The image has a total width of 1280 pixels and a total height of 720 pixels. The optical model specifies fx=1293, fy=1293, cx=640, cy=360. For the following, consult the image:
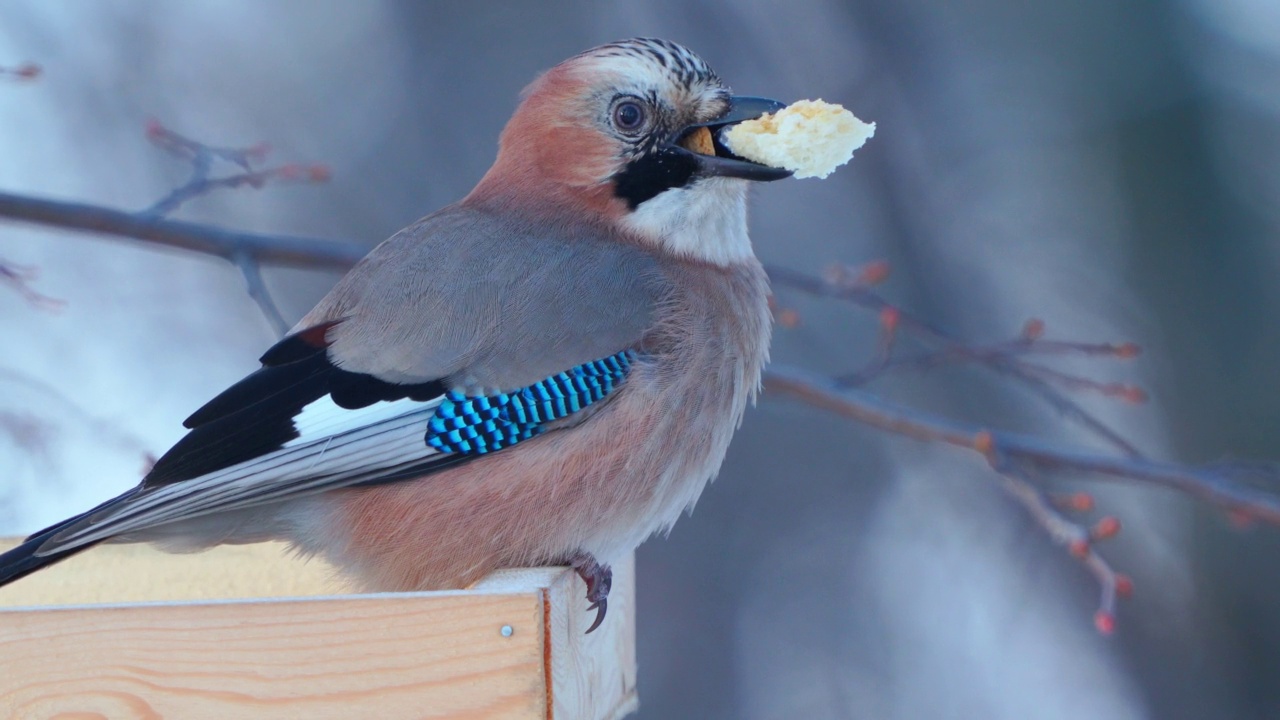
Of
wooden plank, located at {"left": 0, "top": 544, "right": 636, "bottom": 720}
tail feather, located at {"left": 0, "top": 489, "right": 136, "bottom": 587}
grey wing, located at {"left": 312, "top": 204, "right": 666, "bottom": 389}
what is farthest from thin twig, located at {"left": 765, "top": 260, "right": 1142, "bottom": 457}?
tail feather, located at {"left": 0, "top": 489, "right": 136, "bottom": 587}

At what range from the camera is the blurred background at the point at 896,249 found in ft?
13.5

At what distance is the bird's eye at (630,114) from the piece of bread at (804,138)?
0.17 m

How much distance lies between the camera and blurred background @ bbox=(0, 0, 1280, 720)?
13.5 ft

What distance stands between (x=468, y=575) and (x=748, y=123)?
0.87 metres

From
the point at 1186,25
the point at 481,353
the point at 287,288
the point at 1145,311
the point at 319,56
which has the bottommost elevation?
the point at 481,353

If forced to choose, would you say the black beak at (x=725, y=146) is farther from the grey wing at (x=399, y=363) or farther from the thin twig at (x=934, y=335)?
the thin twig at (x=934, y=335)

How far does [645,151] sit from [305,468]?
811mm

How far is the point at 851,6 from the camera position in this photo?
423 centimetres

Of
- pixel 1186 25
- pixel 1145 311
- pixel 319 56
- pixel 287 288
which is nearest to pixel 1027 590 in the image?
pixel 1145 311

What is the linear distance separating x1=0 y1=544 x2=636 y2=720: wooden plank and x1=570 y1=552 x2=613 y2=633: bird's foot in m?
0.34

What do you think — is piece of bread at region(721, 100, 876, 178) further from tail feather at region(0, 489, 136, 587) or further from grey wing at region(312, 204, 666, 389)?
tail feather at region(0, 489, 136, 587)

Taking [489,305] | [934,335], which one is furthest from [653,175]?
[934,335]

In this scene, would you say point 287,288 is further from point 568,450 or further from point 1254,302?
point 1254,302

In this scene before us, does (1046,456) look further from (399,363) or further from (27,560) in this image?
(27,560)
